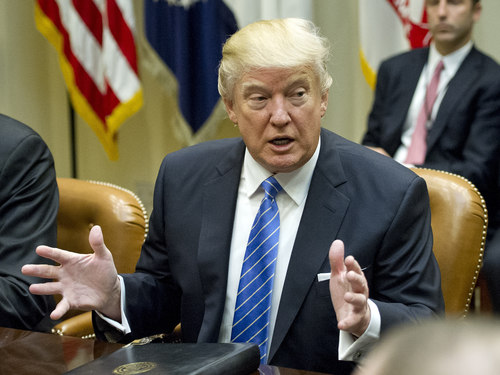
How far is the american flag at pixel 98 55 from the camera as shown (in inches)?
174

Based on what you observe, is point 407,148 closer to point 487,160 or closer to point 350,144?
point 487,160

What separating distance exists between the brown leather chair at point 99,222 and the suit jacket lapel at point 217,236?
48cm

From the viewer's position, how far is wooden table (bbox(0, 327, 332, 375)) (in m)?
1.44

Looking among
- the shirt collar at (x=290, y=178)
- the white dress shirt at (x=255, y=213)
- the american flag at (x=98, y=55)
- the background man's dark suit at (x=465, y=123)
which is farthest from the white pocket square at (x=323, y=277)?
the american flag at (x=98, y=55)

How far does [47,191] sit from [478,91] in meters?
2.21

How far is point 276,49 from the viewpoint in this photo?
75.4 inches

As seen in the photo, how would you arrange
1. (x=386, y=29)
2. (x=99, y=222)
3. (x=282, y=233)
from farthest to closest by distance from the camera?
(x=386, y=29)
(x=99, y=222)
(x=282, y=233)

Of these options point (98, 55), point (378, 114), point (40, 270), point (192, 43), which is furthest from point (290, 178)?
point (98, 55)

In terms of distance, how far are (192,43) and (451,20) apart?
159 centimetres

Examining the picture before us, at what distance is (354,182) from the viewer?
6.54ft

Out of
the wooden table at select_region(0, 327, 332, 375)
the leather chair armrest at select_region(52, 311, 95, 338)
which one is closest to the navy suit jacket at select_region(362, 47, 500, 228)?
the leather chair armrest at select_region(52, 311, 95, 338)

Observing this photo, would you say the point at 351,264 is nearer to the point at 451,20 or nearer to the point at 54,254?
the point at 54,254

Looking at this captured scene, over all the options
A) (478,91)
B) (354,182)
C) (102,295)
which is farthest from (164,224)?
(478,91)

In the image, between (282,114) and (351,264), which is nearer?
(351,264)
